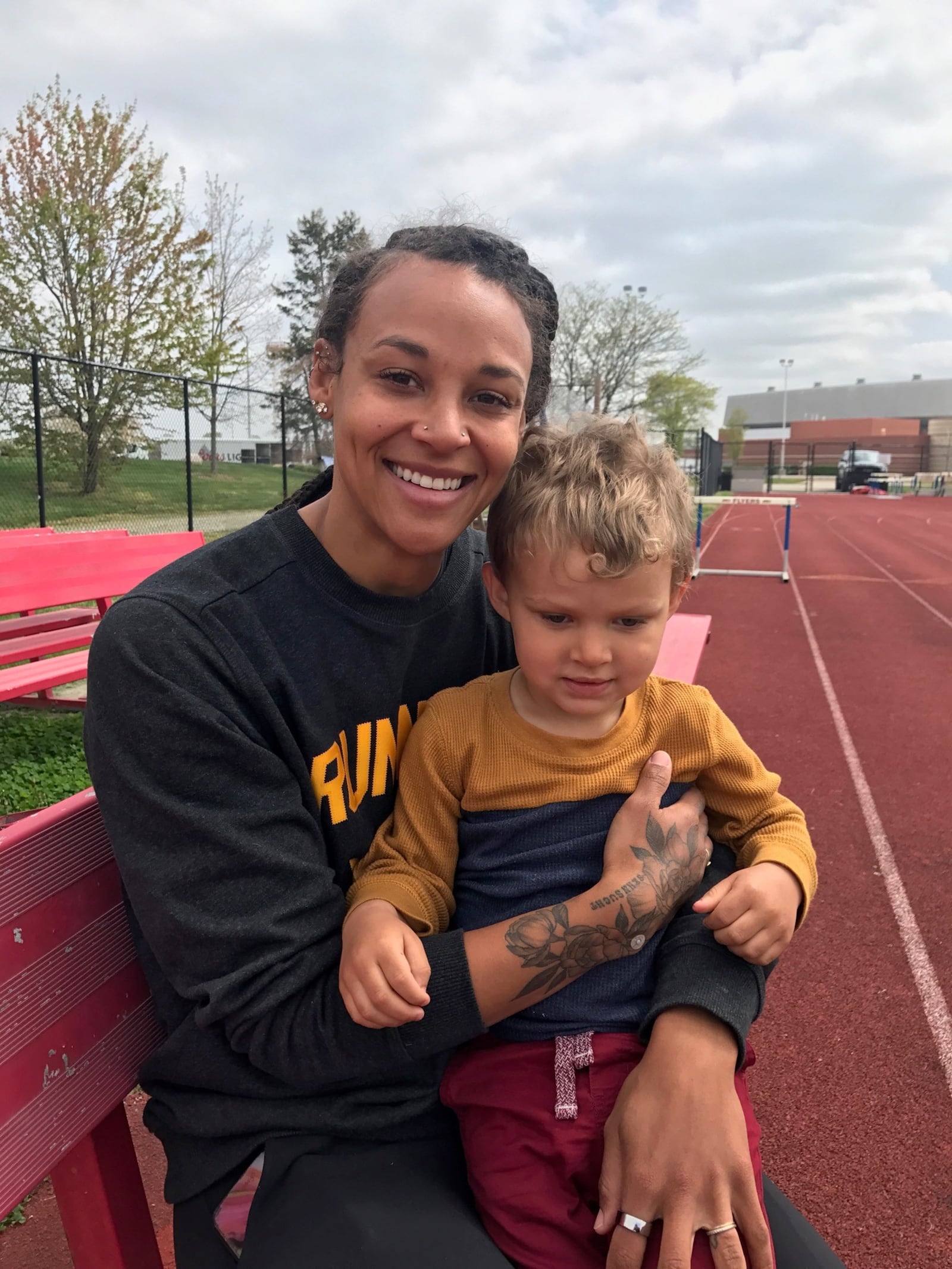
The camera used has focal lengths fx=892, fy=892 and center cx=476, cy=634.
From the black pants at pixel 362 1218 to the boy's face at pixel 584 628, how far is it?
30.2 inches

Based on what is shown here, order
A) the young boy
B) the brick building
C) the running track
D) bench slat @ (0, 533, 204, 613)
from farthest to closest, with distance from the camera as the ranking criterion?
the brick building < bench slat @ (0, 533, 204, 613) < the running track < the young boy

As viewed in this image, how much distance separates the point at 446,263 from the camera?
1.51 metres

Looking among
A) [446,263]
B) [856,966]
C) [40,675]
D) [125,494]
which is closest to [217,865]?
[446,263]

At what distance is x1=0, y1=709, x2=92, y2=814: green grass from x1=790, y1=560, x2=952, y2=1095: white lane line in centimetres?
367

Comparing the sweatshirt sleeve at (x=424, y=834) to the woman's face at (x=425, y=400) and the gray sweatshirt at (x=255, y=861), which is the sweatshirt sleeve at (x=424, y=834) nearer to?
the gray sweatshirt at (x=255, y=861)

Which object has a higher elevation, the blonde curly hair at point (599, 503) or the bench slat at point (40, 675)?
the blonde curly hair at point (599, 503)

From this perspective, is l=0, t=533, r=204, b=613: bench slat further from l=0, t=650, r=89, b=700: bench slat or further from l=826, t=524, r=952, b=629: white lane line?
l=826, t=524, r=952, b=629: white lane line

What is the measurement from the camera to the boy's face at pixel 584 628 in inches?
59.7

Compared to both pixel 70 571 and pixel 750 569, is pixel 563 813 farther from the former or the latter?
pixel 750 569

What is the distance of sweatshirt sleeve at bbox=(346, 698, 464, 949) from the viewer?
1.47 m

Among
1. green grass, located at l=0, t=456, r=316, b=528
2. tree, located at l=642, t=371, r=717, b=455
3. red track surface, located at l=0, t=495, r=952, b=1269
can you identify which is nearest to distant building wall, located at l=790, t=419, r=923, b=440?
tree, located at l=642, t=371, r=717, b=455

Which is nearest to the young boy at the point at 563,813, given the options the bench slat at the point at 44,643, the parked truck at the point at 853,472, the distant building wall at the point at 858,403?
the bench slat at the point at 44,643

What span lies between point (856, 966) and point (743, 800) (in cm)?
214

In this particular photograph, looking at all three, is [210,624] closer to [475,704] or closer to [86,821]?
[86,821]
